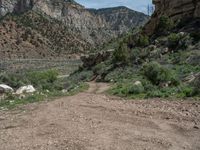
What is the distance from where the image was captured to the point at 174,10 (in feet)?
172

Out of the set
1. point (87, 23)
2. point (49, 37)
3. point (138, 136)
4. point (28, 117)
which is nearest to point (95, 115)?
point (28, 117)

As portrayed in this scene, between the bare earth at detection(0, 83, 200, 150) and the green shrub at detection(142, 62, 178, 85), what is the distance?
6092 mm

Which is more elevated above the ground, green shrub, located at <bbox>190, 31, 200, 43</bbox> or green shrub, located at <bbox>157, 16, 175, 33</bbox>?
green shrub, located at <bbox>157, 16, 175, 33</bbox>

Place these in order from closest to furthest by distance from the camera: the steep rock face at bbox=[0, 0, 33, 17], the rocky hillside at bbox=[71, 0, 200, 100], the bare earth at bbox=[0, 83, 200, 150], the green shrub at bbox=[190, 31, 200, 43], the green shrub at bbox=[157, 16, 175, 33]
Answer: the bare earth at bbox=[0, 83, 200, 150]
the rocky hillside at bbox=[71, 0, 200, 100]
the green shrub at bbox=[190, 31, 200, 43]
the green shrub at bbox=[157, 16, 175, 33]
the steep rock face at bbox=[0, 0, 33, 17]

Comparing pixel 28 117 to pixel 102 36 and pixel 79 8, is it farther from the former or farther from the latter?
pixel 79 8

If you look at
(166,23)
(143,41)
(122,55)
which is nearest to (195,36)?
(166,23)

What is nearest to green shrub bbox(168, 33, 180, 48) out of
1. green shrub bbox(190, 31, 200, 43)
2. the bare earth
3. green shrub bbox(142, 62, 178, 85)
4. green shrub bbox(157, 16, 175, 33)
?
green shrub bbox(190, 31, 200, 43)

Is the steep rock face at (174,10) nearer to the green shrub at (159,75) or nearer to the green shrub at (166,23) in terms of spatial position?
the green shrub at (166,23)

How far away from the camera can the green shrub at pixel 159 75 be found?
25484mm

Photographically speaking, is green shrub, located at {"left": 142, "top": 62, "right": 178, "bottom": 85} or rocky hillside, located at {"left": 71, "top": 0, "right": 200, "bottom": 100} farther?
rocky hillside, located at {"left": 71, "top": 0, "right": 200, "bottom": 100}

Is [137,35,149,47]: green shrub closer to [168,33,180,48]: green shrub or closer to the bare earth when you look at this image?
[168,33,180,48]: green shrub

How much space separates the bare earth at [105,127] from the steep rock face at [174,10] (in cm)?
3062

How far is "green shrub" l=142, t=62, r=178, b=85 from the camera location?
25.5m

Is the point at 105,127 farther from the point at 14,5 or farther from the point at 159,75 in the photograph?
the point at 14,5
